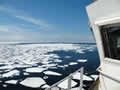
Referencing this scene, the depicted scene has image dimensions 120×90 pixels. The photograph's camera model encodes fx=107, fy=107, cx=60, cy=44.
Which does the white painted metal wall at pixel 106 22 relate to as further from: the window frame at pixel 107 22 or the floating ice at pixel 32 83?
the floating ice at pixel 32 83

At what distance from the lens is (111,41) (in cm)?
198

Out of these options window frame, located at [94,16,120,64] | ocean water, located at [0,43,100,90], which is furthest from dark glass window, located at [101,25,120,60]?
ocean water, located at [0,43,100,90]

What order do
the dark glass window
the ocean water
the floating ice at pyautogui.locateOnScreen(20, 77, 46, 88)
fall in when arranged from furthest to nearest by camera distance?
the ocean water < the floating ice at pyautogui.locateOnScreen(20, 77, 46, 88) < the dark glass window

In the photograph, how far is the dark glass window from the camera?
188 cm

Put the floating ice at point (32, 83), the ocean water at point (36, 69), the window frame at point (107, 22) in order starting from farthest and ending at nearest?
the ocean water at point (36, 69), the floating ice at point (32, 83), the window frame at point (107, 22)

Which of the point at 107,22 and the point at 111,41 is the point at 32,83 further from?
the point at 107,22

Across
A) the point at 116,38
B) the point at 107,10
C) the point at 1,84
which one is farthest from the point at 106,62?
the point at 1,84

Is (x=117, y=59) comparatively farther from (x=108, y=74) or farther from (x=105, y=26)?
(x=105, y=26)

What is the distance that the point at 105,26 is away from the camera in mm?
1926

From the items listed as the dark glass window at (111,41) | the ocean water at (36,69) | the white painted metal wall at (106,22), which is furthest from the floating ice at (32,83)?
the dark glass window at (111,41)

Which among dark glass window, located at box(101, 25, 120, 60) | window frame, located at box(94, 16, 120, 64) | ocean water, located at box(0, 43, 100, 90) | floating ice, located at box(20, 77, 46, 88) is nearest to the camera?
window frame, located at box(94, 16, 120, 64)

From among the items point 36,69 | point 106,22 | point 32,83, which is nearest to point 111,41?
point 106,22

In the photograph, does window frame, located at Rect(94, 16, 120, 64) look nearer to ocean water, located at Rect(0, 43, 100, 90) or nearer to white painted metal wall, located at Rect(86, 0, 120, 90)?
white painted metal wall, located at Rect(86, 0, 120, 90)

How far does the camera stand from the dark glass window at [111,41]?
188 cm
